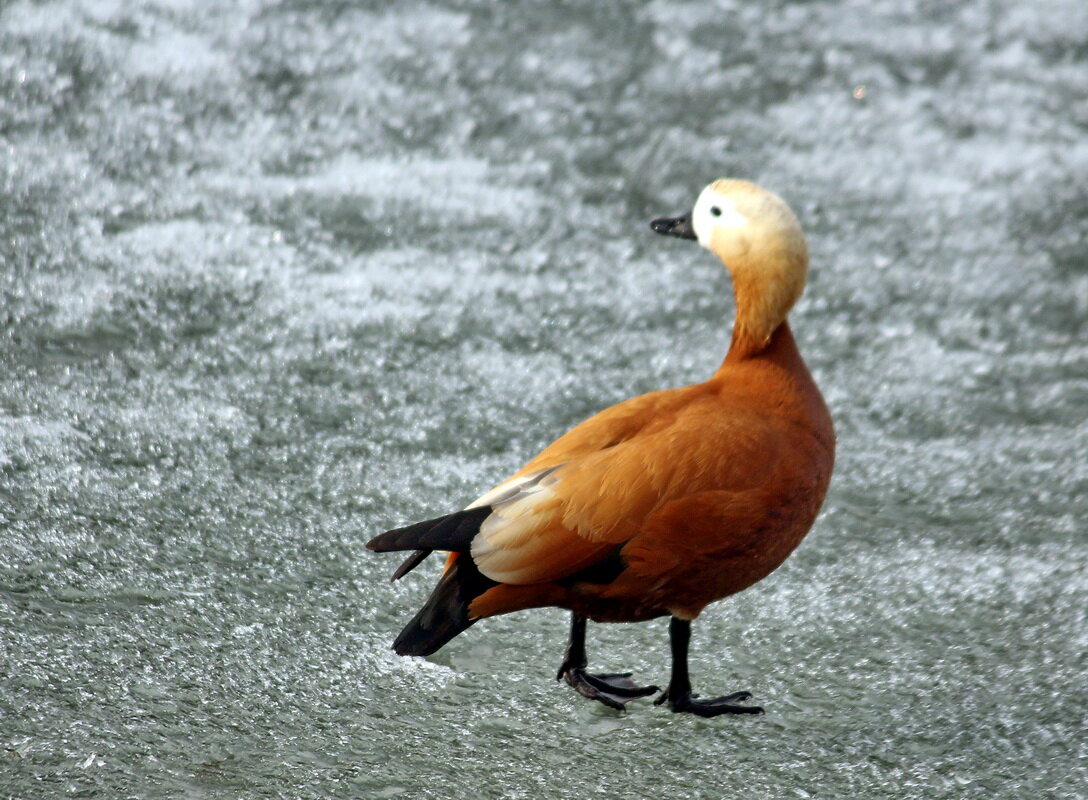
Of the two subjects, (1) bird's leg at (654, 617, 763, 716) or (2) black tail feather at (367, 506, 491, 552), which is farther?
(1) bird's leg at (654, 617, 763, 716)

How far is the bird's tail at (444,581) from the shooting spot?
108 inches

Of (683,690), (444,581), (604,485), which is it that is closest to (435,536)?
(444,581)

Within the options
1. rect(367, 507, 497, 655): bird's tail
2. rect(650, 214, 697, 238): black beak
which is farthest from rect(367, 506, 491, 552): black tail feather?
rect(650, 214, 697, 238): black beak

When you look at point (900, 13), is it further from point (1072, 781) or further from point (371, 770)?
point (371, 770)

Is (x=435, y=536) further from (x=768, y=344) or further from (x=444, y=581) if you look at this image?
(x=768, y=344)

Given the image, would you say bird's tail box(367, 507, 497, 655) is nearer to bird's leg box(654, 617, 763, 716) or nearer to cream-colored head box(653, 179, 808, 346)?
bird's leg box(654, 617, 763, 716)

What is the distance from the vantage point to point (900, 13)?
7152 millimetres

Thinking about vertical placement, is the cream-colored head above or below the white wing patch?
above

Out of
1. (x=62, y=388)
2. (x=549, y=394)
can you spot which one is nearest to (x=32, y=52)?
(x=62, y=388)

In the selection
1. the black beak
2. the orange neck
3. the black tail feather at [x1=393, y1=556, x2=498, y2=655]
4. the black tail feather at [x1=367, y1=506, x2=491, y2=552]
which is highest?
the black beak

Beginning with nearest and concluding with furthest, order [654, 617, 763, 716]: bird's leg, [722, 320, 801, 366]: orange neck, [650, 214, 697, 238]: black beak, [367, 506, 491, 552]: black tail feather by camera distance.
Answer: [367, 506, 491, 552]: black tail feather → [654, 617, 763, 716]: bird's leg → [722, 320, 801, 366]: orange neck → [650, 214, 697, 238]: black beak

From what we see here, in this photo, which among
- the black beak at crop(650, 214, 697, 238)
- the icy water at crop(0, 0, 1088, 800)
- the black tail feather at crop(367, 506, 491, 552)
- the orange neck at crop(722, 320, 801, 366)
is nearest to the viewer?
the black tail feather at crop(367, 506, 491, 552)

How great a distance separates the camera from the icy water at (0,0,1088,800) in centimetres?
290

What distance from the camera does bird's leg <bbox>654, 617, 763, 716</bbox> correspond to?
3.00 metres
